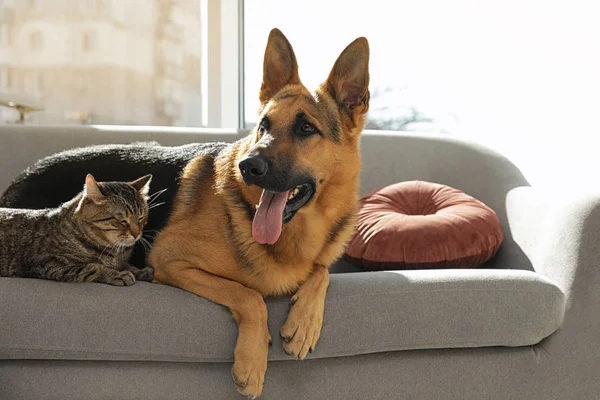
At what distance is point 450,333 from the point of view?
76.3 inches

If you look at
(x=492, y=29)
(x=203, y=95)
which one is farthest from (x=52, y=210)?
(x=492, y=29)

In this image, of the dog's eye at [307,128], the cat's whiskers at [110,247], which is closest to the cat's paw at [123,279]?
the cat's whiskers at [110,247]

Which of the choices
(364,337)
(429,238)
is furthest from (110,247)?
(429,238)

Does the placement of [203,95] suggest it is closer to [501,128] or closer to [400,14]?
[400,14]

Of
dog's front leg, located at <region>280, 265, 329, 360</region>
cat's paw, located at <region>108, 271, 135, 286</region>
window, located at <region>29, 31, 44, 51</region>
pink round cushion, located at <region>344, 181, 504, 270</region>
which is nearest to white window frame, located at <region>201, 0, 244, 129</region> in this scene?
window, located at <region>29, 31, 44, 51</region>

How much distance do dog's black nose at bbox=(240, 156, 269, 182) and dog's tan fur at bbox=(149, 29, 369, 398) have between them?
43 millimetres

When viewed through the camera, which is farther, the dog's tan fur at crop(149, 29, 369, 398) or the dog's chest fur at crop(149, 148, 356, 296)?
the dog's chest fur at crop(149, 148, 356, 296)

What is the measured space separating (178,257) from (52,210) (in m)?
0.51

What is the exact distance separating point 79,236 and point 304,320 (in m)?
0.82

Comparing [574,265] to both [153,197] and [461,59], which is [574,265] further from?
[461,59]

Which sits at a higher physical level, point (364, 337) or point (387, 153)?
point (387, 153)

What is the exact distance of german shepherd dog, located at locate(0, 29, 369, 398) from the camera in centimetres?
176

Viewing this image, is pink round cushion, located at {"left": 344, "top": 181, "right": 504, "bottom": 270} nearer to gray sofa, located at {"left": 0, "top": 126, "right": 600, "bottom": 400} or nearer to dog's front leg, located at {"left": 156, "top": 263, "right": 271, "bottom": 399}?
gray sofa, located at {"left": 0, "top": 126, "right": 600, "bottom": 400}

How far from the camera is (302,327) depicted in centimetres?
177
